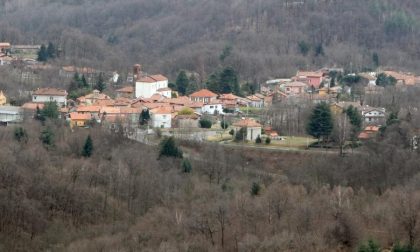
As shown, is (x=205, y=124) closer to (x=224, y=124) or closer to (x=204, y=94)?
(x=224, y=124)

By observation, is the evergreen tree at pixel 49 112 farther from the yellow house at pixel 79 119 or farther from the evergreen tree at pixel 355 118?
the evergreen tree at pixel 355 118

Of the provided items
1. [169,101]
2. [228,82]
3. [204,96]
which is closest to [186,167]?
[169,101]

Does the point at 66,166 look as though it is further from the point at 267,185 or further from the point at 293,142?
the point at 293,142

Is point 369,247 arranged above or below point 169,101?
below

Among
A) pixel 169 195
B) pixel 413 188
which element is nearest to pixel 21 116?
pixel 169 195

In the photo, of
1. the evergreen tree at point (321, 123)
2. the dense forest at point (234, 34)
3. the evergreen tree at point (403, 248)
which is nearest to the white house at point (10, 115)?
the evergreen tree at point (321, 123)

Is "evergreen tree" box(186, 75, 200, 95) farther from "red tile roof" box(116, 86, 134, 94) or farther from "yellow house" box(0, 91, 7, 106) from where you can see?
"yellow house" box(0, 91, 7, 106)
